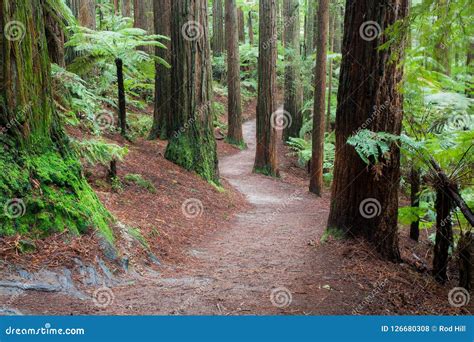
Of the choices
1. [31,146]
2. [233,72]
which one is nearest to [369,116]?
[31,146]

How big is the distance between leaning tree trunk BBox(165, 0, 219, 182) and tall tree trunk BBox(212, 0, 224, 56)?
21851 millimetres

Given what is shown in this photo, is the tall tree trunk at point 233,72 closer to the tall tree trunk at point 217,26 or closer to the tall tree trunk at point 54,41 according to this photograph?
the tall tree trunk at point 54,41

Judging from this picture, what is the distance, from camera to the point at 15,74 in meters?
4.43

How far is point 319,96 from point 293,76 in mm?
8051

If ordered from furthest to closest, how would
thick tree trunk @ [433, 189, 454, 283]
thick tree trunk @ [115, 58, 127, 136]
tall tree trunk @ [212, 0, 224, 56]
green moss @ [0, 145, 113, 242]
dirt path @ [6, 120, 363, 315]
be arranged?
1. tall tree trunk @ [212, 0, 224, 56]
2. thick tree trunk @ [115, 58, 127, 136]
3. thick tree trunk @ [433, 189, 454, 283]
4. green moss @ [0, 145, 113, 242]
5. dirt path @ [6, 120, 363, 315]

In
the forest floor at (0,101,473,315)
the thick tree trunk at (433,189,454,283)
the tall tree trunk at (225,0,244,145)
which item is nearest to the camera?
the forest floor at (0,101,473,315)

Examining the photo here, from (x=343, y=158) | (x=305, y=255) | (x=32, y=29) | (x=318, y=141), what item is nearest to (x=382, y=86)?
(x=343, y=158)

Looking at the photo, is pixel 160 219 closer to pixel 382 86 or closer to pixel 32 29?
pixel 32 29

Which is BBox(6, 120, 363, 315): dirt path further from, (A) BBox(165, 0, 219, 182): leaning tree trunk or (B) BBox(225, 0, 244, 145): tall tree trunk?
(B) BBox(225, 0, 244, 145): tall tree trunk

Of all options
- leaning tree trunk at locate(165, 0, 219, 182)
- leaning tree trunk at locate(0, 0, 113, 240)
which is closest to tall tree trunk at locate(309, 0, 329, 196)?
leaning tree trunk at locate(165, 0, 219, 182)

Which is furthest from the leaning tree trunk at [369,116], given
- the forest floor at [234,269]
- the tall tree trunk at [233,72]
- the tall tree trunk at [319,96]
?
the tall tree trunk at [233,72]

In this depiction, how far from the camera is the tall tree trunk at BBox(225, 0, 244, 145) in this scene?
1830 centimetres

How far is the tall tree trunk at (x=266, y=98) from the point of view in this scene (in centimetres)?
1470

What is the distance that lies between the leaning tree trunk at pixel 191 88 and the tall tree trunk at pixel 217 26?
21851 mm
